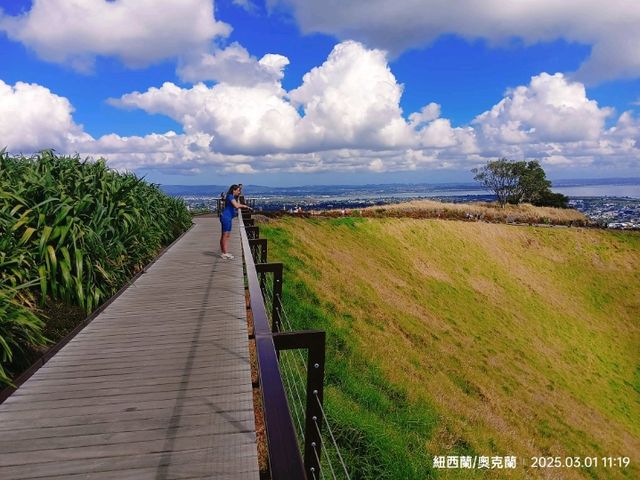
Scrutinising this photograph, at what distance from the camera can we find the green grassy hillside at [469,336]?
8844mm

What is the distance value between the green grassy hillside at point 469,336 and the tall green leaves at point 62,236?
184 inches

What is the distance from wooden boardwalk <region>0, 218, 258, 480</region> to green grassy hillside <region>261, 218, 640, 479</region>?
2708 mm

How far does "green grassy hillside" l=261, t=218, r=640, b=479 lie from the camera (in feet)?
29.0

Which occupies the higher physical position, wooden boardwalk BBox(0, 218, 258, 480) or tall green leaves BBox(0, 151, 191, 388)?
tall green leaves BBox(0, 151, 191, 388)

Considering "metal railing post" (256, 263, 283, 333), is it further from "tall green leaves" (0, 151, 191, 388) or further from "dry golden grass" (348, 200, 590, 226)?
"dry golden grass" (348, 200, 590, 226)

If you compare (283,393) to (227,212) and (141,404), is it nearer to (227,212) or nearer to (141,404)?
(141,404)

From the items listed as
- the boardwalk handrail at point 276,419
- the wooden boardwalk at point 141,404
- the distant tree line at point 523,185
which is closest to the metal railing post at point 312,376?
the boardwalk handrail at point 276,419

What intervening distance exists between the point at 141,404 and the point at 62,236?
13.8ft

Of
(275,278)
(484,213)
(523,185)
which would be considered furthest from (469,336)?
(523,185)

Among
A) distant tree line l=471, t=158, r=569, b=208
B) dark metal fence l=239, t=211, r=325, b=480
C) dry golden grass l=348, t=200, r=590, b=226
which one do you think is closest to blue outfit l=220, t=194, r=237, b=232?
dark metal fence l=239, t=211, r=325, b=480

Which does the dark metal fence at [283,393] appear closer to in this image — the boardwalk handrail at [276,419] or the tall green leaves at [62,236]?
the boardwalk handrail at [276,419]

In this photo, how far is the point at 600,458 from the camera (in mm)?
14344

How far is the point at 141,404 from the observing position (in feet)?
14.5

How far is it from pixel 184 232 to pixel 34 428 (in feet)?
53.4
